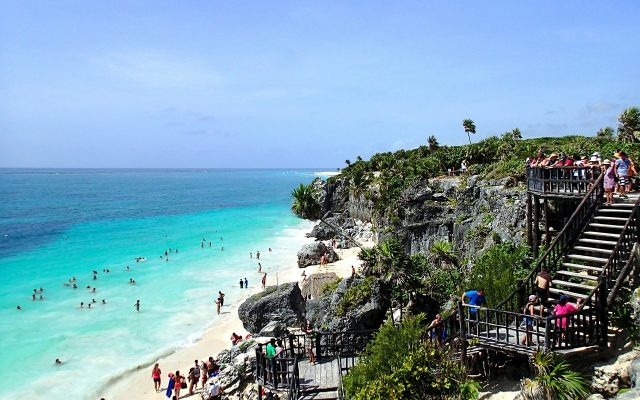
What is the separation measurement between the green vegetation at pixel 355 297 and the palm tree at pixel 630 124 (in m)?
22.1

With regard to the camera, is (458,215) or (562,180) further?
(458,215)

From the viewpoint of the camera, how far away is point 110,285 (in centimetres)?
4403

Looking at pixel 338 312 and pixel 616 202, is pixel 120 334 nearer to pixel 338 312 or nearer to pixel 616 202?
pixel 338 312

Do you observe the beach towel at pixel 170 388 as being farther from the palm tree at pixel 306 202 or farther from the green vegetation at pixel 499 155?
the palm tree at pixel 306 202

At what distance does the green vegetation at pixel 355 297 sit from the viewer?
22.7m

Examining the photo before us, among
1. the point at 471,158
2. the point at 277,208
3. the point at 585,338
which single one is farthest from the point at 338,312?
the point at 277,208

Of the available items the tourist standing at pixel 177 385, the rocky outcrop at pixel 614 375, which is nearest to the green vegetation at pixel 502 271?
the rocky outcrop at pixel 614 375

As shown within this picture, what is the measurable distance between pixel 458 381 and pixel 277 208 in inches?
3932

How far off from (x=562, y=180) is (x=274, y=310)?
56.9 ft

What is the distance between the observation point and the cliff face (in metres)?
22.5

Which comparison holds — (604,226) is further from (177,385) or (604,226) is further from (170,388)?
(170,388)

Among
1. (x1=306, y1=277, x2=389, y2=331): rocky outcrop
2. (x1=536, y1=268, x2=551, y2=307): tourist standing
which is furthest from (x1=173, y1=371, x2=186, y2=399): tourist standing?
(x1=536, y1=268, x2=551, y2=307): tourist standing

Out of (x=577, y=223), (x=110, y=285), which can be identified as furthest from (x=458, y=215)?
(x=110, y=285)

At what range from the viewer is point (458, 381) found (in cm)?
1100
